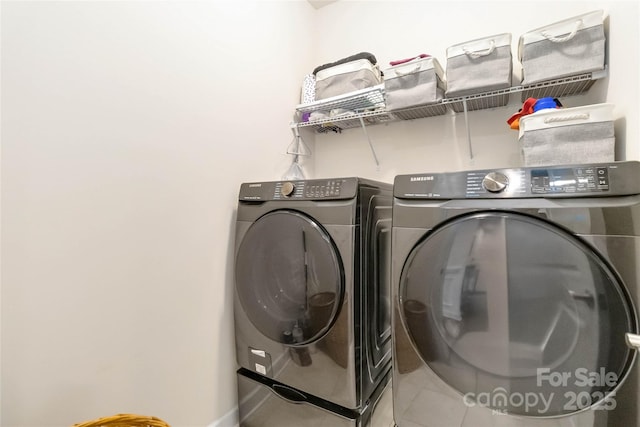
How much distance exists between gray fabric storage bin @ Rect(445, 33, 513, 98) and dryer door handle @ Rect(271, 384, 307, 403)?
62.1 inches

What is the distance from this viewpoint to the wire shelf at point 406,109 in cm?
125

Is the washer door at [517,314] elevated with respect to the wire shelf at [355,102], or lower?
lower

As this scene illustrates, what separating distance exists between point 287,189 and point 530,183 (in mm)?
879

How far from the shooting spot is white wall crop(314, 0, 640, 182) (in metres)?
1.10

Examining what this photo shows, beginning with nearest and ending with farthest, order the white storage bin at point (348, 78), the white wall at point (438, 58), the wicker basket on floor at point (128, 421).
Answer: the wicker basket on floor at point (128, 421)
the white wall at point (438, 58)
the white storage bin at point (348, 78)

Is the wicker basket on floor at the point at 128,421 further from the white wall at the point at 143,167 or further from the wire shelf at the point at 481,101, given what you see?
the wire shelf at the point at 481,101

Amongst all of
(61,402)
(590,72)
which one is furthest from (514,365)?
(61,402)

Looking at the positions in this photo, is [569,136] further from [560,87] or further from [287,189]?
[287,189]

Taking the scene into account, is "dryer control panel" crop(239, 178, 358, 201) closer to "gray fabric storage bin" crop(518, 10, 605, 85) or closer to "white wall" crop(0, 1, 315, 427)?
"white wall" crop(0, 1, 315, 427)

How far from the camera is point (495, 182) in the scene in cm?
87

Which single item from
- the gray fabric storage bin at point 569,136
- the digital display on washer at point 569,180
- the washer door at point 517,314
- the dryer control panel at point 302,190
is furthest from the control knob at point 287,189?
the gray fabric storage bin at point 569,136

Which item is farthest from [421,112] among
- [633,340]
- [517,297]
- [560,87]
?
[633,340]

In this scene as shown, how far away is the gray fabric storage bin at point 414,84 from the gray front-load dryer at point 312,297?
478 millimetres

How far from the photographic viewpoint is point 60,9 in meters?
0.89
